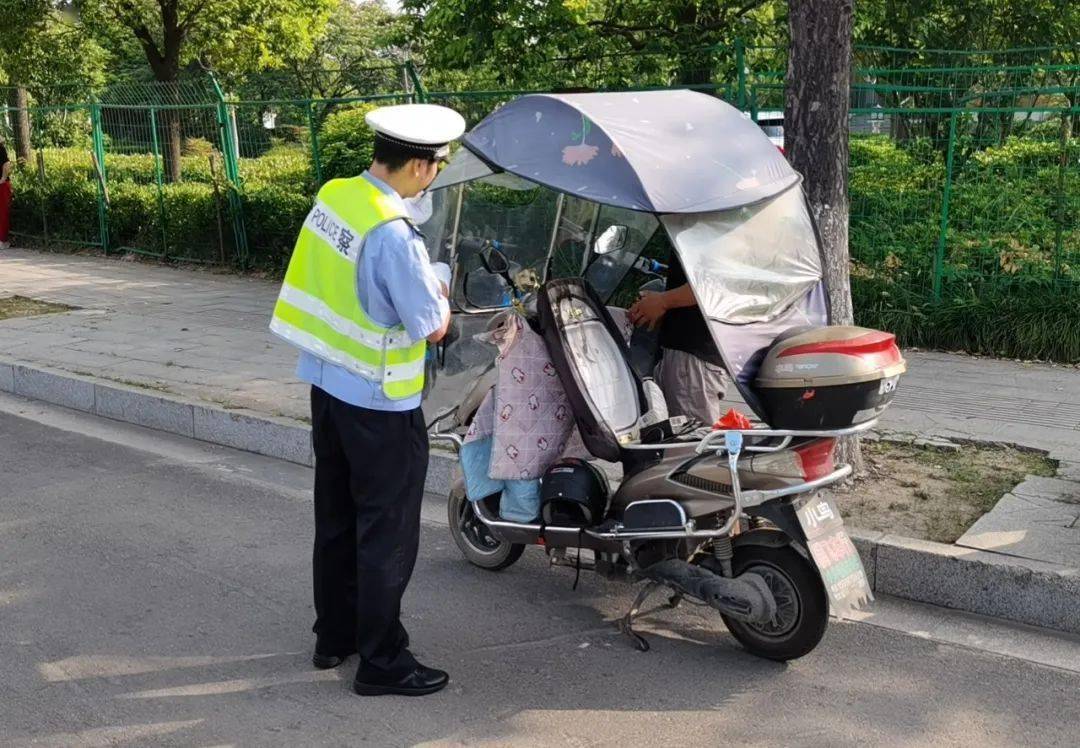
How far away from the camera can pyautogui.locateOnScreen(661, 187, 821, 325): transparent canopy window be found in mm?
3906

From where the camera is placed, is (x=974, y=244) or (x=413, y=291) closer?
(x=413, y=291)

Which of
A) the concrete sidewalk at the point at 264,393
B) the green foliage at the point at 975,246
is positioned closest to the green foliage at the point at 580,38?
the green foliage at the point at 975,246

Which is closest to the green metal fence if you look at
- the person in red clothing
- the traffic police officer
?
the person in red clothing

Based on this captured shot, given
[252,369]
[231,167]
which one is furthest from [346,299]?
[231,167]

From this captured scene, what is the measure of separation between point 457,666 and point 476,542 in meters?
0.97

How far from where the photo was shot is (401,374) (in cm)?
369

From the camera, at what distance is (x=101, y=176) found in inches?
610

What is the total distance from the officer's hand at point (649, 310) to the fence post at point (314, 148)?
27.1ft

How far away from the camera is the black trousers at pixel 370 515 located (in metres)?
3.72

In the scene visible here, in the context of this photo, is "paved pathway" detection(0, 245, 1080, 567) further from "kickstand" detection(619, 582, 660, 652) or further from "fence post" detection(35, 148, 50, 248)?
"fence post" detection(35, 148, 50, 248)

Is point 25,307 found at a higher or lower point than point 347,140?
lower

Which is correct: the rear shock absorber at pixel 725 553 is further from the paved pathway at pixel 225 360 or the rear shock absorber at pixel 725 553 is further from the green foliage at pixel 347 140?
the green foliage at pixel 347 140

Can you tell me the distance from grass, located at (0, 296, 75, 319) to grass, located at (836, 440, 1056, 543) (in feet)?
26.9

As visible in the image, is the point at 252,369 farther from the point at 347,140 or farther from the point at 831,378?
the point at 831,378
